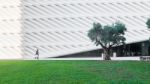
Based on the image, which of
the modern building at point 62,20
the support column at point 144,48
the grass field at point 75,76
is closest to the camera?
the grass field at point 75,76

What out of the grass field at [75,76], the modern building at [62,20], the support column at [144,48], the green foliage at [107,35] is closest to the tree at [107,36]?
the green foliage at [107,35]

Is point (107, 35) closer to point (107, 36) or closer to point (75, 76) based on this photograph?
point (107, 36)

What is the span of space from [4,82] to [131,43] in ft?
188

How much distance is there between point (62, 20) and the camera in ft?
257

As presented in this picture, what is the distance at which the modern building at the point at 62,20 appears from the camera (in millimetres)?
77812

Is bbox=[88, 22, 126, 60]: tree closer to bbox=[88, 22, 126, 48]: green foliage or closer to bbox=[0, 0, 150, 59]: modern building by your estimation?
bbox=[88, 22, 126, 48]: green foliage

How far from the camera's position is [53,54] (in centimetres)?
7762

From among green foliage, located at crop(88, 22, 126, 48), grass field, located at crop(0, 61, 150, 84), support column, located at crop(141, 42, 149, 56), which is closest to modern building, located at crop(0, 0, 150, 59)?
support column, located at crop(141, 42, 149, 56)

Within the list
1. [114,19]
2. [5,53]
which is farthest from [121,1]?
[5,53]

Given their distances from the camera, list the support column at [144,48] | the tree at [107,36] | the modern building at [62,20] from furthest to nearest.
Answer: the modern building at [62,20] → the support column at [144,48] → the tree at [107,36]

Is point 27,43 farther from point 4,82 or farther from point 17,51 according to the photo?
point 4,82

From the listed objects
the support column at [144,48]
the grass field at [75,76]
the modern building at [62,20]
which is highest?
the modern building at [62,20]

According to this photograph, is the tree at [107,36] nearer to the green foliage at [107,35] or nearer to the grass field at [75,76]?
the green foliage at [107,35]

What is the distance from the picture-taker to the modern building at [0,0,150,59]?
77.8 m
